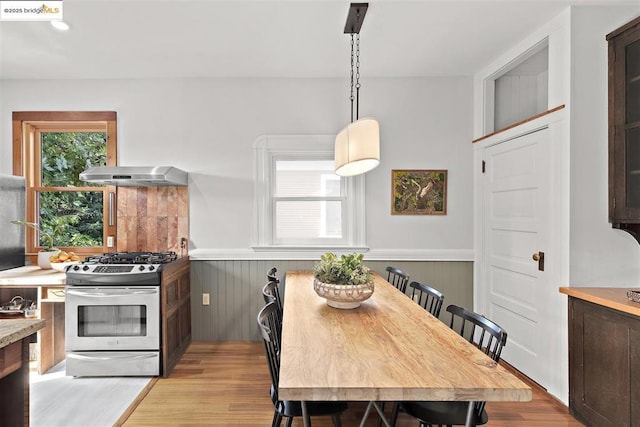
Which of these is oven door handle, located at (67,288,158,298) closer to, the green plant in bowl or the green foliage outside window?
the green foliage outside window

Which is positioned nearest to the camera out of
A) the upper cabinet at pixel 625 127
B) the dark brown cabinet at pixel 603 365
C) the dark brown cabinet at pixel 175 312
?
the dark brown cabinet at pixel 603 365

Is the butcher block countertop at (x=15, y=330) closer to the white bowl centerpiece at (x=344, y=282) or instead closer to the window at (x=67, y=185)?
the white bowl centerpiece at (x=344, y=282)

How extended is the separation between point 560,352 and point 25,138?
16.8ft

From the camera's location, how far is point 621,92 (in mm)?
2533

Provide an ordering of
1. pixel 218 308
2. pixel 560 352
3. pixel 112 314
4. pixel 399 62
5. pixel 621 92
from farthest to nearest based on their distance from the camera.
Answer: pixel 218 308, pixel 399 62, pixel 112 314, pixel 560 352, pixel 621 92

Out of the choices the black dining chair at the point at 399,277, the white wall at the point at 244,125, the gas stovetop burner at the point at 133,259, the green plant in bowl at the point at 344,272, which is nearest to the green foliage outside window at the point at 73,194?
the white wall at the point at 244,125

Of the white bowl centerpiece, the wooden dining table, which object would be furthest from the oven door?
the white bowl centerpiece

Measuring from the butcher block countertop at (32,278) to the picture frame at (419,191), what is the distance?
10.1 ft

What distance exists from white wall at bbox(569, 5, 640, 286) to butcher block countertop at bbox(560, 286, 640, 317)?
12 cm

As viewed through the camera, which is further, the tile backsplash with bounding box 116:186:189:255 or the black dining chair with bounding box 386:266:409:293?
the tile backsplash with bounding box 116:186:189:255

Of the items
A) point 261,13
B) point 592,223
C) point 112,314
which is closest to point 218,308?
point 112,314

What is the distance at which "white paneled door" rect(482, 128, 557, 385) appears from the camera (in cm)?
291

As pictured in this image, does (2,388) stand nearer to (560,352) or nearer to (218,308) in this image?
(218,308)

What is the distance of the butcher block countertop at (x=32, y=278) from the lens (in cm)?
317
